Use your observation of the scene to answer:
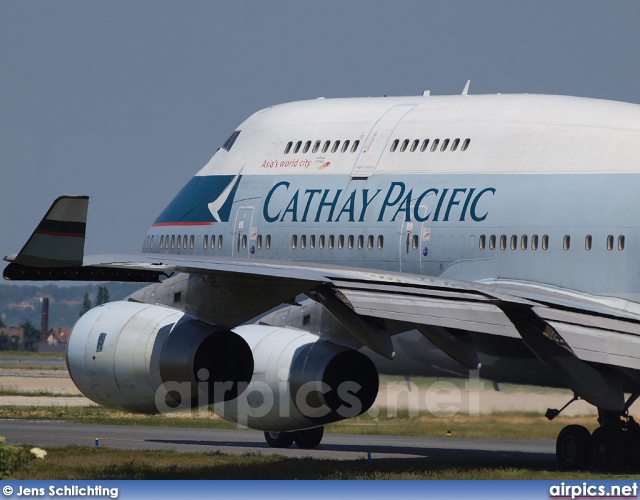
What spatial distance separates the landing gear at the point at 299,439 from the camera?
31422 millimetres

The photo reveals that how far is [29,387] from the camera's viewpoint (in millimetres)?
57812

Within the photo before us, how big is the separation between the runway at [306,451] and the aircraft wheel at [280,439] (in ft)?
0.58

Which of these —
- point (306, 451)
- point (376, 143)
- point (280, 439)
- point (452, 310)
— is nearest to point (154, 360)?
point (452, 310)

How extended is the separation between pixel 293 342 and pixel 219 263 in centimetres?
419

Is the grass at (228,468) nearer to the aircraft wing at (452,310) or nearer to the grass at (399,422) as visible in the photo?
the aircraft wing at (452,310)

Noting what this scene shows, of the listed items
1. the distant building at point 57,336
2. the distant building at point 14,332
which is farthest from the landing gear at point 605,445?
the distant building at point 57,336

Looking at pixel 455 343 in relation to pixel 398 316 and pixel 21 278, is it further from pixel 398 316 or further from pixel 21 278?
pixel 21 278

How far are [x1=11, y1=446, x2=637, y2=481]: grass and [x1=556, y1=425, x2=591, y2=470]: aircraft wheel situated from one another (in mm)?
803

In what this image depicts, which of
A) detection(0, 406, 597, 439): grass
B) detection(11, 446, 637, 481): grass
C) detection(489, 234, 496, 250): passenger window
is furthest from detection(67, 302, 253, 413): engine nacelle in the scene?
detection(0, 406, 597, 439): grass

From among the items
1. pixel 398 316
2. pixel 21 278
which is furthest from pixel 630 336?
pixel 21 278

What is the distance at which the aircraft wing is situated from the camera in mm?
21531

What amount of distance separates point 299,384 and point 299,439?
6.17 m

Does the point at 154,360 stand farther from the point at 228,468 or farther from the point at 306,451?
the point at 306,451

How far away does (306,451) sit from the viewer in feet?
100
